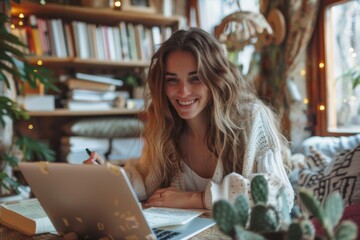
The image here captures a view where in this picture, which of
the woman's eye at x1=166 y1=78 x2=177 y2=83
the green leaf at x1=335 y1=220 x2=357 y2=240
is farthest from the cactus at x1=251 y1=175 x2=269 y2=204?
the woman's eye at x1=166 y1=78 x2=177 y2=83

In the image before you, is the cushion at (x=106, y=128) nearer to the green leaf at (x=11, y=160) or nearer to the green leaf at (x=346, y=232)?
the green leaf at (x=11, y=160)

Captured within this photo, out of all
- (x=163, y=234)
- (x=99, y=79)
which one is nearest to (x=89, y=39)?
(x=99, y=79)

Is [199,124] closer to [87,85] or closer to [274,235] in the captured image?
[274,235]

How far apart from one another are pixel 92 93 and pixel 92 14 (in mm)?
522

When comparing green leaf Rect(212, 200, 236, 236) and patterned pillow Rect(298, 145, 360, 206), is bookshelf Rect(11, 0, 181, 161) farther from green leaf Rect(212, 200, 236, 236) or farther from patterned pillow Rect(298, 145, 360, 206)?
green leaf Rect(212, 200, 236, 236)

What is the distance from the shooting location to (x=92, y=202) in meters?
0.75

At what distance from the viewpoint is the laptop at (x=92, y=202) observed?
0.68 meters

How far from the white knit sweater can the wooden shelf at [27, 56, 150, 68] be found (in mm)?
1291

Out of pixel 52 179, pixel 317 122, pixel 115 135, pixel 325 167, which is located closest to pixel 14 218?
pixel 52 179

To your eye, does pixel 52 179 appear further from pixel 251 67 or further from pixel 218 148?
pixel 251 67

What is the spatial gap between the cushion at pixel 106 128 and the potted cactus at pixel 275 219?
1979mm

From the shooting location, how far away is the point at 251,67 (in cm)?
270

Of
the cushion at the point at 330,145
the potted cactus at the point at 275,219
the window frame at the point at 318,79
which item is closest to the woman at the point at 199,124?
the cushion at the point at 330,145

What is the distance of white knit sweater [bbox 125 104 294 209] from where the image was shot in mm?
1080
